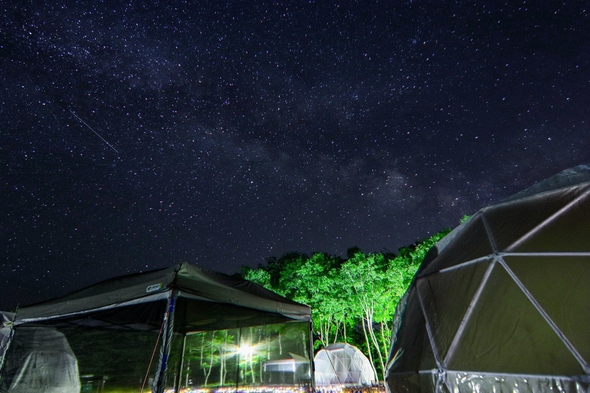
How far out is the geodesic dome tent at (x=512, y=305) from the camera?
2.38m

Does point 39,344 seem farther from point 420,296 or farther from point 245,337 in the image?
point 420,296

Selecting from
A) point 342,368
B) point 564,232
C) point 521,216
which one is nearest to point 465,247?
point 521,216

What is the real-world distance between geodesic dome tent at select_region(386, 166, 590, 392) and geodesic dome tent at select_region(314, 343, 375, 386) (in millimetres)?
16228

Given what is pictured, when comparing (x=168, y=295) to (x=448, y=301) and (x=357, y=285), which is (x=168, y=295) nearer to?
(x=448, y=301)

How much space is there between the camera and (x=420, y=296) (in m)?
3.91

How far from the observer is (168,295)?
14.6ft

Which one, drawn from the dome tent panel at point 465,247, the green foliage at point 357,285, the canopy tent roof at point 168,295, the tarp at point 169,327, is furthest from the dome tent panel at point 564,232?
the green foliage at point 357,285

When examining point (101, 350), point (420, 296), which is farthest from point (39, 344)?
point (420, 296)

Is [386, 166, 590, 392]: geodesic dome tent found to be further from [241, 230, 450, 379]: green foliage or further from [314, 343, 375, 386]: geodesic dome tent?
[314, 343, 375, 386]: geodesic dome tent

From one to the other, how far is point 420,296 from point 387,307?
15545mm

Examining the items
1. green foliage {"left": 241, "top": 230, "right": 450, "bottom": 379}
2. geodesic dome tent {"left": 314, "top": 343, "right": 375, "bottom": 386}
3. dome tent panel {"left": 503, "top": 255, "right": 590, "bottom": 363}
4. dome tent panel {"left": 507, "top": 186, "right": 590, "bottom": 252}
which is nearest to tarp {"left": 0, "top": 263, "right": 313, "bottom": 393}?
dome tent panel {"left": 503, "top": 255, "right": 590, "bottom": 363}

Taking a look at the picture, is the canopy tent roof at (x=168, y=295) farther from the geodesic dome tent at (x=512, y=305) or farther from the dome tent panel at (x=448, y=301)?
the dome tent panel at (x=448, y=301)

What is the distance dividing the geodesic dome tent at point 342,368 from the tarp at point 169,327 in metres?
11.7

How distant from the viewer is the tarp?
4.99m
